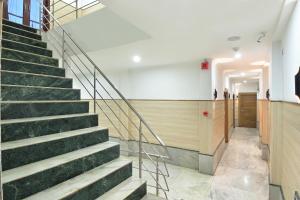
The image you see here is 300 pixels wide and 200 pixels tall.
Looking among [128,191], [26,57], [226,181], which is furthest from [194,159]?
[26,57]

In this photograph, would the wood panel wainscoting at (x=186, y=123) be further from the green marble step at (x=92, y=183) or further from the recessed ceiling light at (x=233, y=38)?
the green marble step at (x=92, y=183)

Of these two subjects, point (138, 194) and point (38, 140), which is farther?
point (138, 194)

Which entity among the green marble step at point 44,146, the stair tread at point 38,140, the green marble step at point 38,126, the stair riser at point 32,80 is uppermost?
the stair riser at point 32,80

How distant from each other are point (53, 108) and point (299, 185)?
2.49m

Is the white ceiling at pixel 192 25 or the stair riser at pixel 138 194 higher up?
the white ceiling at pixel 192 25

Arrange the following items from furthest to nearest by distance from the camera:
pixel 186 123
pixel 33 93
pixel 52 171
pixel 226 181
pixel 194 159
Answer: pixel 186 123, pixel 194 159, pixel 226 181, pixel 33 93, pixel 52 171

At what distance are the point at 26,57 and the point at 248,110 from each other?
10886mm

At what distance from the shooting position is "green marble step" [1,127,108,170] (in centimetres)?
150

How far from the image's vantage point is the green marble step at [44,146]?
4.91ft

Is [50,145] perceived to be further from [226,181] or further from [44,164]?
[226,181]

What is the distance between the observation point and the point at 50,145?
5.73 ft

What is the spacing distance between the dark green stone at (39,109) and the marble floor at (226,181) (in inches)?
83.9

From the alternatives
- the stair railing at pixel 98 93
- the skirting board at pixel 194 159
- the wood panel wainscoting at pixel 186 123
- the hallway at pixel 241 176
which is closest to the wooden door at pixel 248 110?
the hallway at pixel 241 176

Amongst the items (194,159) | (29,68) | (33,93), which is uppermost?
(29,68)
